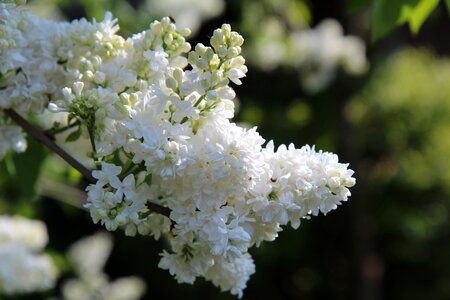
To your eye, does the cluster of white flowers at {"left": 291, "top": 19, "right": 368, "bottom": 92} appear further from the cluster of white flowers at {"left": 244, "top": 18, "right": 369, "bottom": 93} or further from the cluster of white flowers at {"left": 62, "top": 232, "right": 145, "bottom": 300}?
the cluster of white flowers at {"left": 62, "top": 232, "right": 145, "bottom": 300}

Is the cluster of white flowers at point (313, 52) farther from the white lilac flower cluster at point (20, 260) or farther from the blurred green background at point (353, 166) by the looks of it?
the white lilac flower cluster at point (20, 260)

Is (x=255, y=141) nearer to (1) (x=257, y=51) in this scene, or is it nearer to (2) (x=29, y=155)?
(2) (x=29, y=155)

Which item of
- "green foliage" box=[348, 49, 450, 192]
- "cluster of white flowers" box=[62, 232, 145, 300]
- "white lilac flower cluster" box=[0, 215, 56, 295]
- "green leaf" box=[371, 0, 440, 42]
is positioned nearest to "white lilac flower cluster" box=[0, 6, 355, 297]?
"green leaf" box=[371, 0, 440, 42]

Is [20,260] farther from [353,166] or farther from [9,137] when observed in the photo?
[353,166]

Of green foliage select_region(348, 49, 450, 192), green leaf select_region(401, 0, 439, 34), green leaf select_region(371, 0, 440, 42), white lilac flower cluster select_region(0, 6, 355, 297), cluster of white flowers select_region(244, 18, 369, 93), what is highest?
green foliage select_region(348, 49, 450, 192)

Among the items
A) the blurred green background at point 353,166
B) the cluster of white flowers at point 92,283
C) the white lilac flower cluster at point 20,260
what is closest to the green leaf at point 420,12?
the white lilac flower cluster at point 20,260
